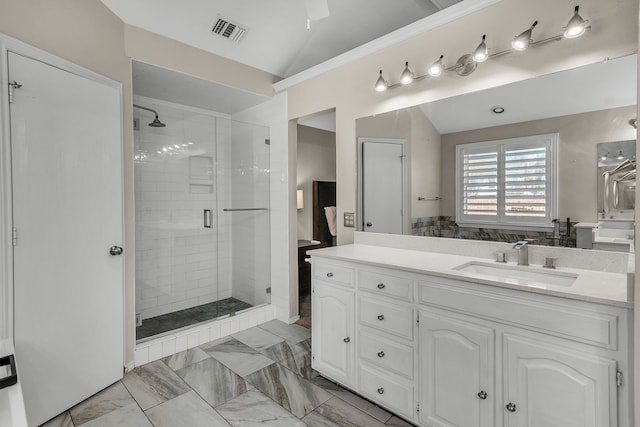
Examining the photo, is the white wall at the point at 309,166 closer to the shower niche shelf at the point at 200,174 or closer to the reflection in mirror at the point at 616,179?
the shower niche shelf at the point at 200,174

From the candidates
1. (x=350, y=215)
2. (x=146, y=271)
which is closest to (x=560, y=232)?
(x=350, y=215)

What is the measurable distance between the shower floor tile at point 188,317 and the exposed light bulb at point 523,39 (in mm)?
3169

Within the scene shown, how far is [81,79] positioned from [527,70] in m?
2.71

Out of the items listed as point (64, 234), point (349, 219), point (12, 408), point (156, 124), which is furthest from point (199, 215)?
point (12, 408)

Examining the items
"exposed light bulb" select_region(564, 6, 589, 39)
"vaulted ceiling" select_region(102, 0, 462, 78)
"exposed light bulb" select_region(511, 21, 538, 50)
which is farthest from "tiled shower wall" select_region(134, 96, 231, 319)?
"exposed light bulb" select_region(564, 6, 589, 39)

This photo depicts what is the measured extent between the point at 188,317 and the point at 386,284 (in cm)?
224

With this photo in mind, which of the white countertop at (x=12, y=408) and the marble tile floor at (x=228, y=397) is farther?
the marble tile floor at (x=228, y=397)

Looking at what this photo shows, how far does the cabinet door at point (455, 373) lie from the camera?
1510mm

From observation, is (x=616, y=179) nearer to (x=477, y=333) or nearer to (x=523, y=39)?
(x=523, y=39)

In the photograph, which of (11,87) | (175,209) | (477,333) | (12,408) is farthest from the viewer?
(175,209)

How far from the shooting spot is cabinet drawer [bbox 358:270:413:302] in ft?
5.93

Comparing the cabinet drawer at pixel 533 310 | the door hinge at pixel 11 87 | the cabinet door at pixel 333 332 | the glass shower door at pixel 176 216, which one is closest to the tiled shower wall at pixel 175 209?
the glass shower door at pixel 176 216

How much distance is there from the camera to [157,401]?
6.92 feet

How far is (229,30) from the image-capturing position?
276 centimetres
